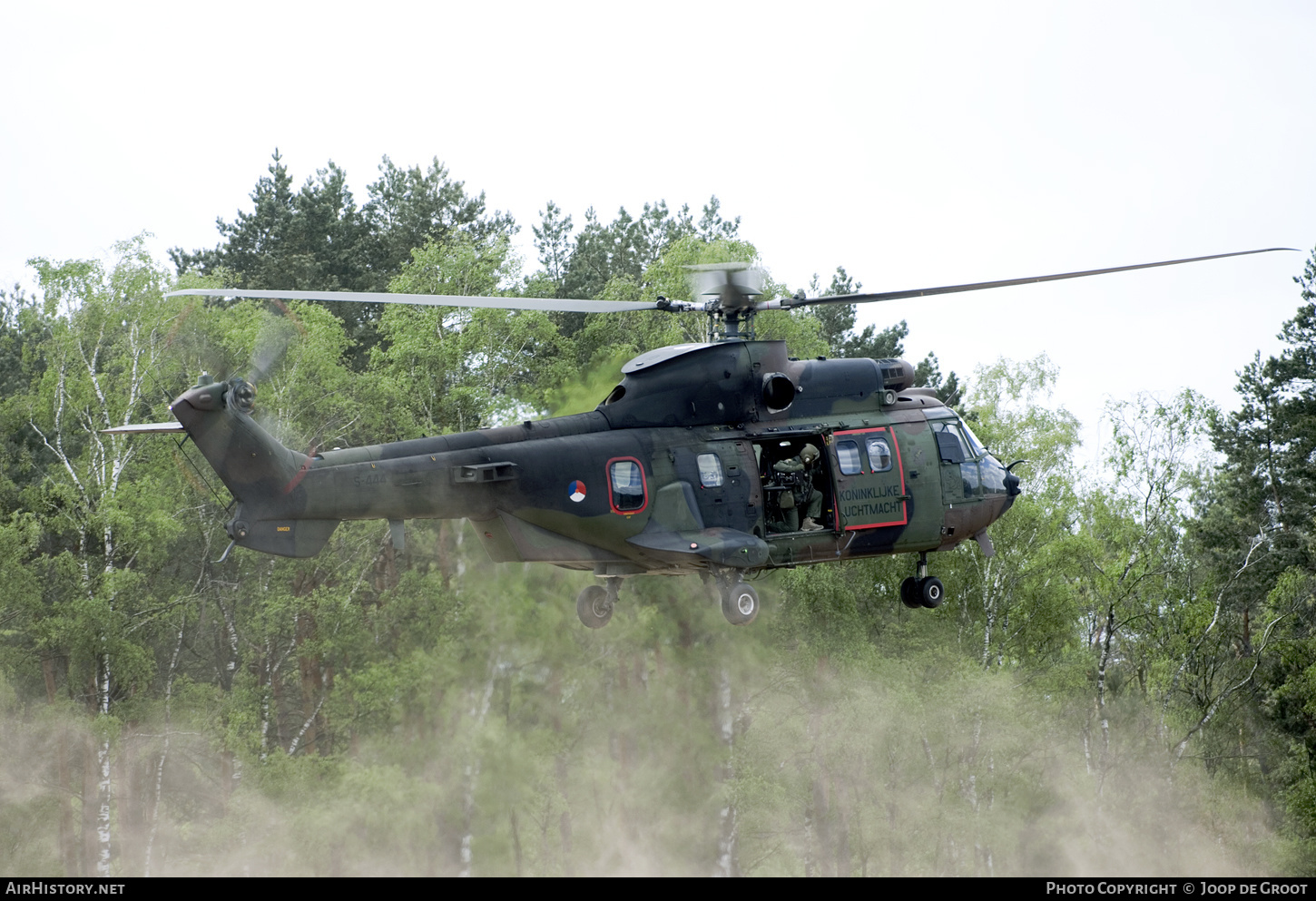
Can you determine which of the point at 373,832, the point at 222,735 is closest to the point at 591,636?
the point at 373,832

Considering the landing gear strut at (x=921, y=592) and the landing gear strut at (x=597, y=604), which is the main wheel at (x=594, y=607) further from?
the landing gear strut at (x=921, y=592)

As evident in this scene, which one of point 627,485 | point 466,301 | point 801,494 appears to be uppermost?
point 466,301

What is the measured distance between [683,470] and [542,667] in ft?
34.3

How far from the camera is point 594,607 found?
16.9 m

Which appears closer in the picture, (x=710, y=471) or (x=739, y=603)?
(x=739, y=603)

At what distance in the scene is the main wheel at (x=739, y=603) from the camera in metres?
15.7

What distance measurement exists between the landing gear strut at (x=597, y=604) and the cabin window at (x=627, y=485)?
1.50 m

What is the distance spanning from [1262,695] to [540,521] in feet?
90.3

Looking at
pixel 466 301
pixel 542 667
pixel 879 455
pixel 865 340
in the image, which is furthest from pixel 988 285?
pixel 865 340

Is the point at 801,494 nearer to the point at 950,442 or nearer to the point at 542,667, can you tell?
the point at 950,442

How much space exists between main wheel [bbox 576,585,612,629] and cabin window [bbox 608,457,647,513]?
1681mm

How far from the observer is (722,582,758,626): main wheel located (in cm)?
1573

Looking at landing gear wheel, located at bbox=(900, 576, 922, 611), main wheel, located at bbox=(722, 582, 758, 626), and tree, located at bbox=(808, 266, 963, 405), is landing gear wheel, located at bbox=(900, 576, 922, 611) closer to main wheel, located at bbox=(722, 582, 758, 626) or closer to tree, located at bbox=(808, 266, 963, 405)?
main wheel, located at bbox=(722, 582, 758, 626)

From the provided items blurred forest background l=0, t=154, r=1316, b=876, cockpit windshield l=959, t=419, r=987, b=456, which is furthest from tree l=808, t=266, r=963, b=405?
cockpit windshield l=959, t=419, r=987, b=456
